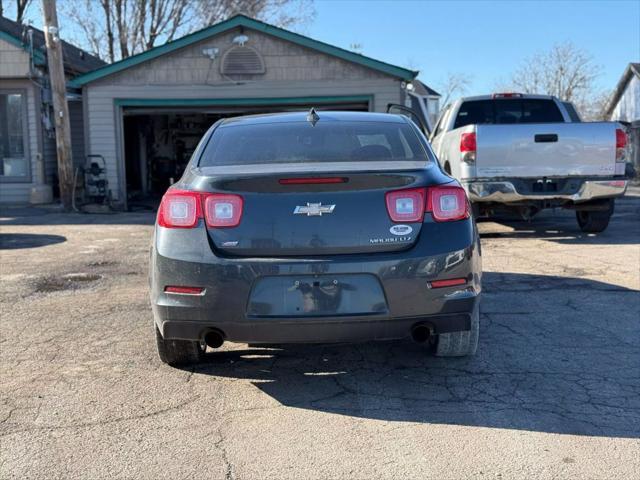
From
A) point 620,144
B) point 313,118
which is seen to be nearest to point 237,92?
point 620,144

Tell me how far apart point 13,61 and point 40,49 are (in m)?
0.76

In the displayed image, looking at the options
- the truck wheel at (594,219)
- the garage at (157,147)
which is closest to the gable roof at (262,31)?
the garage at (157,147)

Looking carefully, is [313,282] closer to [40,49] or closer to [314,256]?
[314,256]

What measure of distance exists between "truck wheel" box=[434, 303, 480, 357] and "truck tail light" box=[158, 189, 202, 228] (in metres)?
1.72

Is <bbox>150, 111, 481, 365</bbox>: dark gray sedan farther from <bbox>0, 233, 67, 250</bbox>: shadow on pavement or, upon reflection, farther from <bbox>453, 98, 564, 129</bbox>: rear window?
<bbox>453, 98, 564, 129</bbox>: rear window

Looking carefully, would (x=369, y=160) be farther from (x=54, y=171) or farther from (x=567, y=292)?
(x=54, y=171)

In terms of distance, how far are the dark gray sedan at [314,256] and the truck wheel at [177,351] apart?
0.40 meters

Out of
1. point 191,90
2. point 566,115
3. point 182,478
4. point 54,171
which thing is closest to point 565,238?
point 566,115

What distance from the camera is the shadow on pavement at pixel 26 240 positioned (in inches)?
392

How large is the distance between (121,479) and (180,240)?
129 centimetres

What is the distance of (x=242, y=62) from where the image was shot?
16062 mm

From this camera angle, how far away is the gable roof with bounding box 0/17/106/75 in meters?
16.3

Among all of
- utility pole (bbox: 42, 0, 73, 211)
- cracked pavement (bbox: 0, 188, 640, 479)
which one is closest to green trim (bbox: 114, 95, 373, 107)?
utility pole (bbox: 42, 0, 73, 211)

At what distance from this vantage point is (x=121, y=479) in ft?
9.74
